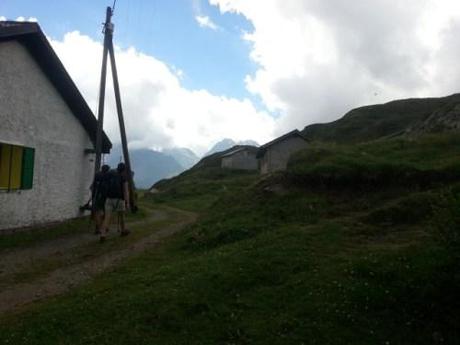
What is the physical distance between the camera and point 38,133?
15.4 m

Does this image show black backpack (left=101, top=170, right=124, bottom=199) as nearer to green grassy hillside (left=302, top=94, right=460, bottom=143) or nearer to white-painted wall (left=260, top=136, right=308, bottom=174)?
white-painted wall (left=260, top=136, right=308, bottom=174)

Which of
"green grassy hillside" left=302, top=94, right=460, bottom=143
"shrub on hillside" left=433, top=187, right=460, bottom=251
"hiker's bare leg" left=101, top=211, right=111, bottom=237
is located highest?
"green grassy hillside" left=302, top=94, right=460, bottom=143

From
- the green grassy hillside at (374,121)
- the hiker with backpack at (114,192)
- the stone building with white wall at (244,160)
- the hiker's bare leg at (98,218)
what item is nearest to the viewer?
the hiker with backpack at (114,192)

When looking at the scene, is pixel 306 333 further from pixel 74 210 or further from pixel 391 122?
pixel 391 122

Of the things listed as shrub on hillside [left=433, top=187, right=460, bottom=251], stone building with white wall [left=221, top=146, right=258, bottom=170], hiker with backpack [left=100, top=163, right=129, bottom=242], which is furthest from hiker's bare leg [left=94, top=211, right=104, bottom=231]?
stone building with white wall [left=221, top=146, right=258, bottom=170]

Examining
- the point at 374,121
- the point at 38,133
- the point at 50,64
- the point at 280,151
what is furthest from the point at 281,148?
the point at 374,121

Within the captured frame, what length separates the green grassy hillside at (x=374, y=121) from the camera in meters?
70.7

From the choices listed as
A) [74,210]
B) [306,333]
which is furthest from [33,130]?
[306,333]

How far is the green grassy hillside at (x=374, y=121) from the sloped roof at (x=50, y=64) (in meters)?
53.0

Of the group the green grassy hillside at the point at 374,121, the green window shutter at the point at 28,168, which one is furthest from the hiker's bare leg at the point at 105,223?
the green grassy hillside at the point at 374,121

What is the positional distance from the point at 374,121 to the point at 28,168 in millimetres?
71971

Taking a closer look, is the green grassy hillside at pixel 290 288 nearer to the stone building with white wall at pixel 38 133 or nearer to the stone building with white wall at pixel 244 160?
the stone building with white wall at pixel 38 133

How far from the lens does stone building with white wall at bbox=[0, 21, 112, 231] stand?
13781mm

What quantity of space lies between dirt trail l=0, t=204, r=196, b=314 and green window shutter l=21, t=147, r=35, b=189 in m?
2.35
